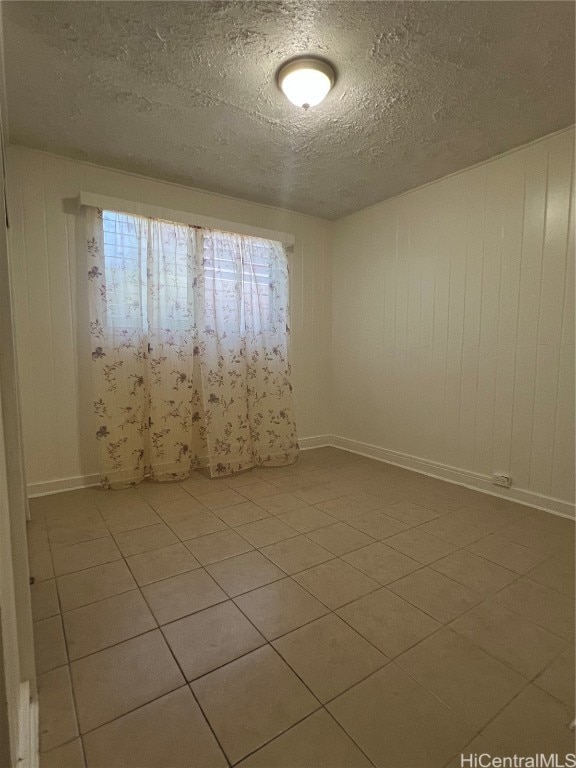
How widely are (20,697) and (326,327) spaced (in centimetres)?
348

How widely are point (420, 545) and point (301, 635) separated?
0.90 metres

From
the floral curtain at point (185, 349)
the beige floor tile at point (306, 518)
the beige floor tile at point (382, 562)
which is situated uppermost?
the floral curtain at point (185, 349)

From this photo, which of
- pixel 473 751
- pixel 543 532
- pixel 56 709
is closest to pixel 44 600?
pixel 56 709

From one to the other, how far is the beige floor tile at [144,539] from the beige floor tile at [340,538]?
0.79 metres

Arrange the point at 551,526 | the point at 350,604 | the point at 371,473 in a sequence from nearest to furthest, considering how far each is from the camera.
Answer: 1. the point at 350,604
2. the point at 551,526
3. the point at 371,473

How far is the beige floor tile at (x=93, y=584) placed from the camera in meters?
1.54

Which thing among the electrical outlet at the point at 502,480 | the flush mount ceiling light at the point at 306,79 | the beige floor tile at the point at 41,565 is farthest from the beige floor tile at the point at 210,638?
the flush mount ceiling light at the point at 306,79

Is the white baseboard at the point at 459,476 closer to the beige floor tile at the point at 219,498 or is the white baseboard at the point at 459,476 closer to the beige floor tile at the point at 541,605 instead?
the beige floor tile at the point at 541,605

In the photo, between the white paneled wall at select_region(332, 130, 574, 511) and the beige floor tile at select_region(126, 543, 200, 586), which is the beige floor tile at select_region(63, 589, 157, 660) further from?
the white paneled wall at select_region(332, 130, 574, 511)

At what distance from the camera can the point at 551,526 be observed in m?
2.18

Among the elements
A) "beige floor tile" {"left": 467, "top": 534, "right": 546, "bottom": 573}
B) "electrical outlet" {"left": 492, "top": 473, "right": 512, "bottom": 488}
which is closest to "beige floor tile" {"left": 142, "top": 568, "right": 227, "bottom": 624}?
"beige floor tile" {"left": 467, "top": 534, "right": 546, "bottom": 573}

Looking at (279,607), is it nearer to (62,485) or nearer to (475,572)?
(475,572)

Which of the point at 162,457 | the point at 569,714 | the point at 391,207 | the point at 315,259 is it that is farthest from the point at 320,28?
the point at 162,457

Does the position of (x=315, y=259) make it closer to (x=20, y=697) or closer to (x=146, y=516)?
(x=146, y=516)
